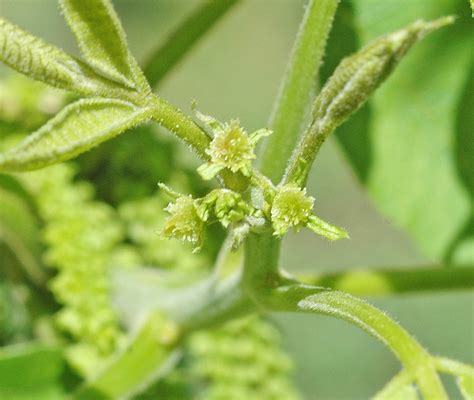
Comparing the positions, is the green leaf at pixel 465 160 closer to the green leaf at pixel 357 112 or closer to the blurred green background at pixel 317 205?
the green leaf at pixel 357 112

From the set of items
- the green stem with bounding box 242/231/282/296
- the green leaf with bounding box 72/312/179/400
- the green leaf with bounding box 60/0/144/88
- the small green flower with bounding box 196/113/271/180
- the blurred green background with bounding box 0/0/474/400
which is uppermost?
the green leaf with bounding box 60/0/144/88

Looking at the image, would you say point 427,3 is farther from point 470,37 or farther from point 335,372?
point 335,372

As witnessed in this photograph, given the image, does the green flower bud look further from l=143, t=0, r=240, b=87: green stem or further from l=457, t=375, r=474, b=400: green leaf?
l=143, t=0, r=240, b=87: green stem

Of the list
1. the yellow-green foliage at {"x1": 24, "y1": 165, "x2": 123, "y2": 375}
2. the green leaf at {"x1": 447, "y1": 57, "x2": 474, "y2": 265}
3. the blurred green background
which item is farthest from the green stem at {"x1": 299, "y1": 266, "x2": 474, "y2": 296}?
the blurred green background

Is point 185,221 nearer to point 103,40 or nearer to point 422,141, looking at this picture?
point 103,40

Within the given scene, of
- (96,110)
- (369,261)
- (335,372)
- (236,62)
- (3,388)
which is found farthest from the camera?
(236,62)

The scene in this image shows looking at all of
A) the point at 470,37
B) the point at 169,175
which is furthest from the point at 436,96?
the point at 169,175
